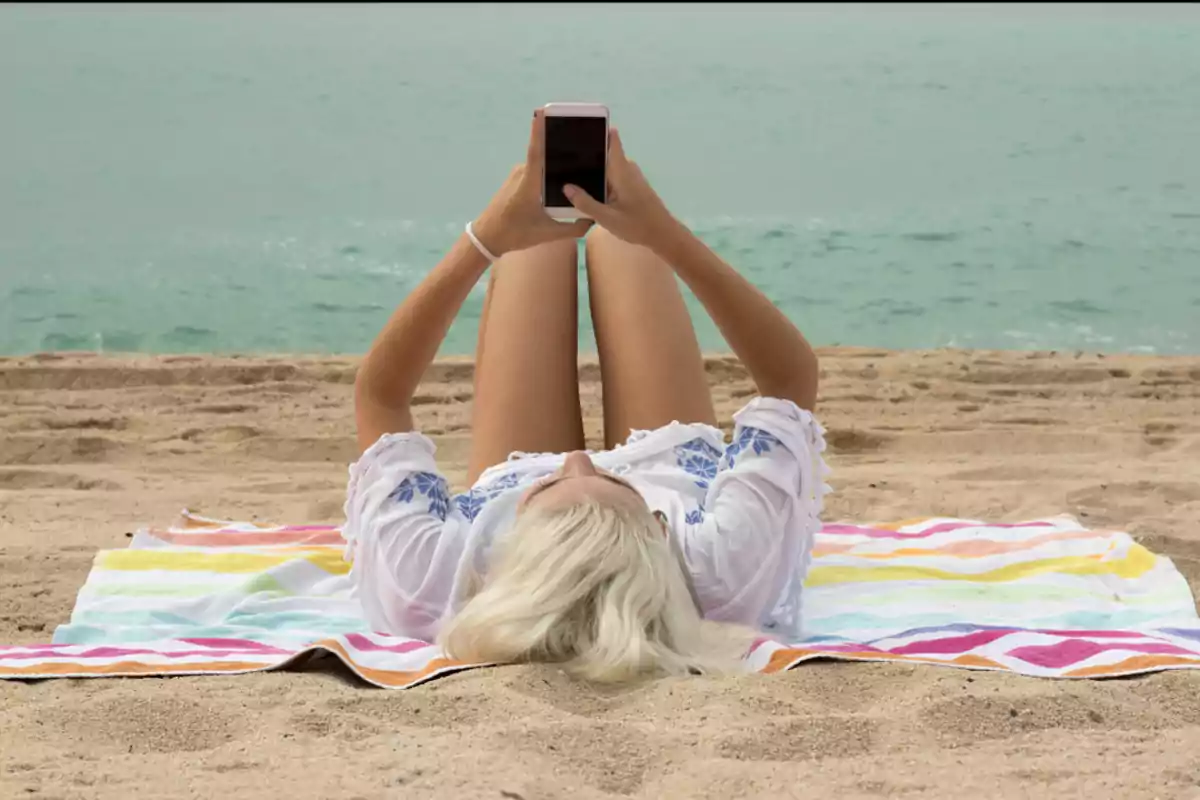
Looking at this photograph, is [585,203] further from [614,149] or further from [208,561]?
[208,561]

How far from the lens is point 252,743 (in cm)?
189

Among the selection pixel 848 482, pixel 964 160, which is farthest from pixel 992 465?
pixel 964 160

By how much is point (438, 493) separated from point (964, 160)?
853 centimetres

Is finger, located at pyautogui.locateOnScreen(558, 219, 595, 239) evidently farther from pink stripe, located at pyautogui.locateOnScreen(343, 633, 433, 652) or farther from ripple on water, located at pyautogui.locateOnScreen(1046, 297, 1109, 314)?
ripple on water, located at pyautogui.locateOnScreen(1046, 297, 1109, 314)

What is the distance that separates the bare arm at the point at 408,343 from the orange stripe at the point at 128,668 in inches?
19.7

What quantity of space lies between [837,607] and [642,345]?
0.69 m

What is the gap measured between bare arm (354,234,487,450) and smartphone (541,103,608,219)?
0.70 feet

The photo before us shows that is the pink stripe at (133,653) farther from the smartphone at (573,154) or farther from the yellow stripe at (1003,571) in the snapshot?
the yellow stripe at (1003,571)

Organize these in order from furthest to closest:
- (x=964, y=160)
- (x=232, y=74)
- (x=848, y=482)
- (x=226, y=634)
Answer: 1. (x=232, y=74)
2. (x=964, y=160)
3. (x=848, y=482)
4. (x=226, y=634)

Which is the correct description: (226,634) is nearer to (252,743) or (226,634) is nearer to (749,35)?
(252,743)

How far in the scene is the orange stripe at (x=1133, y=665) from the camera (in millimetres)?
2318

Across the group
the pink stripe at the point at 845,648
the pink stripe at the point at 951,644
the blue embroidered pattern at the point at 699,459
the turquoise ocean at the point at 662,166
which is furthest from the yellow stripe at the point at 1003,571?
the turquoise ocean at the point at 662,166

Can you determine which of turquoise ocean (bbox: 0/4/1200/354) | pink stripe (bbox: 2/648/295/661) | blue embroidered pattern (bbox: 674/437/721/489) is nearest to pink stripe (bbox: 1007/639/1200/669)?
blue embroidered pattern (bbox: 674/437/721/489)

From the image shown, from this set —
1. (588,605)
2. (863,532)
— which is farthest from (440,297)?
(863,532)
